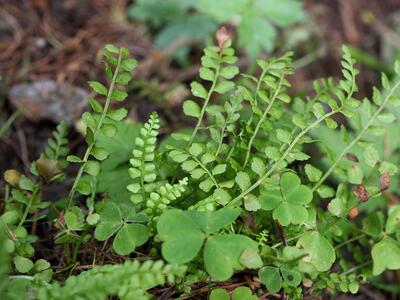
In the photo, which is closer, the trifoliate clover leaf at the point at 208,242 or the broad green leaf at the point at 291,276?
the trifoliate clover leaf at the point at 208,242

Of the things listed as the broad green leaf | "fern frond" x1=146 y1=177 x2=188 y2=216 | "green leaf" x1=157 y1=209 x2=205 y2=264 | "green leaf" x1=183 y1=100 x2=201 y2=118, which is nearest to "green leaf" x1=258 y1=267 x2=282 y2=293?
the broad green leaf

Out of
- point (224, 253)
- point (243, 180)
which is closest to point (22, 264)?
point (224, 253)

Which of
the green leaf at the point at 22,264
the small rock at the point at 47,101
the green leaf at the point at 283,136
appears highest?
the green leaf at the point at 283,136

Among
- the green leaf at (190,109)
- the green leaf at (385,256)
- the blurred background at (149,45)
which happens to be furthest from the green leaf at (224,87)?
the blurred background at (149,45)

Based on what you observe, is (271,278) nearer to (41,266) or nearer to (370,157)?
(370,157)

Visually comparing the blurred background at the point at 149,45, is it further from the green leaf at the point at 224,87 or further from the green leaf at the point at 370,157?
the green leaf at the point at 370,157

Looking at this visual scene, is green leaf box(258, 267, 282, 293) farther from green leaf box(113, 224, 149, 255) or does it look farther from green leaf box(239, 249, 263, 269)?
green leaf box(113, 224, 149, 255)

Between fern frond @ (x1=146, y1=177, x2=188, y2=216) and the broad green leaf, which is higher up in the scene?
fern frond @ (x1=146, y1=177, x2=188, y2=216)
